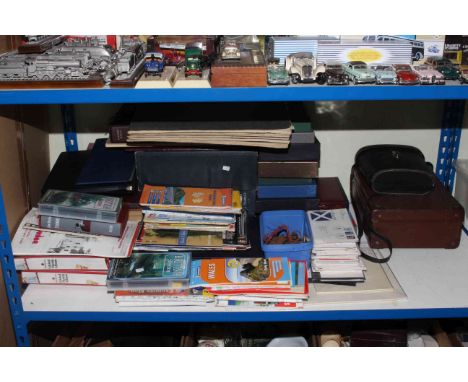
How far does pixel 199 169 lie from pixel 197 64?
35 cm

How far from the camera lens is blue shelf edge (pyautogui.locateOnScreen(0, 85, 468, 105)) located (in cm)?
123

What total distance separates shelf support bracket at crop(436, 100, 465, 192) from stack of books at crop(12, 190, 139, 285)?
1019 millimetres

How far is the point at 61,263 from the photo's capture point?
1429 millimetres

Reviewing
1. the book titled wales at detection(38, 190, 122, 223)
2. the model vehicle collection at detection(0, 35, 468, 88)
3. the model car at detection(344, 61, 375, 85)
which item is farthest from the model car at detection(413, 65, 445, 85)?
the book titled wales at detection(38, 190, 122, 223)

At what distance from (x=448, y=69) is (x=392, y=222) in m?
0.44

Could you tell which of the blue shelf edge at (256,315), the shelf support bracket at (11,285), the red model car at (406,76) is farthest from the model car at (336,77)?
the shelf support bracket at (11,285)

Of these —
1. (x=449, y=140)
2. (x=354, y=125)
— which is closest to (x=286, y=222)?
(x=354, y=125)

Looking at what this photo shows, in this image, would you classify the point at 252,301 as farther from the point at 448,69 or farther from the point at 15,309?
the point at 448,69

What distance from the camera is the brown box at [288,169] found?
5.08ft

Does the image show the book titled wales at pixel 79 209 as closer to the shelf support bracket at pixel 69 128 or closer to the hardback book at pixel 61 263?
the hardback book at pixel 61 263

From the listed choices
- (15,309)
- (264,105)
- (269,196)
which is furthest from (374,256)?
(15,309)

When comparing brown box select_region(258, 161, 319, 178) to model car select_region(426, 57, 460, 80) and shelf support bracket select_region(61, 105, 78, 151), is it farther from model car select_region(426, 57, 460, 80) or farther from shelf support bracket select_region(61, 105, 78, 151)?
shelf support bracket select_region(61, 105, 78, 151)

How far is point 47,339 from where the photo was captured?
65.9 inches

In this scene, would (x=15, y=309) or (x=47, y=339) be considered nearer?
(x=15, y=309)
